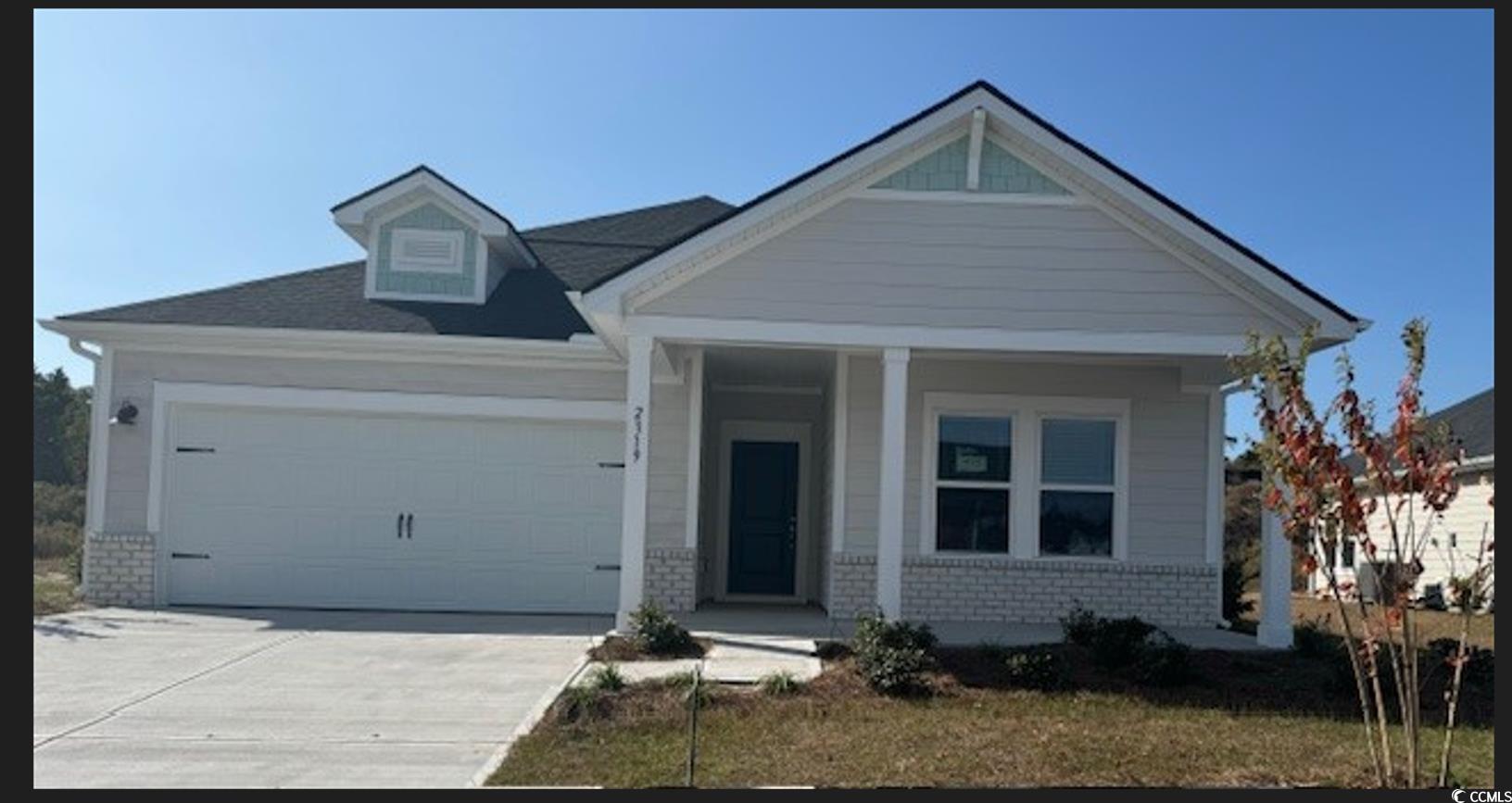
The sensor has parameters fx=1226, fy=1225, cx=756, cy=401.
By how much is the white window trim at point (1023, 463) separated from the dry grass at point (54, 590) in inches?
347

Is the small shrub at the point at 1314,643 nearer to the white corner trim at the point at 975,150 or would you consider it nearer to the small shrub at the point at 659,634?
the white corner trim at the point at 975,150

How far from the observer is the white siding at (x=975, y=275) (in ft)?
38.8

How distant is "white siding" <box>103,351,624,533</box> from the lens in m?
14.2

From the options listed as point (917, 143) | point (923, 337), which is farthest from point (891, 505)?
point (917, 143)

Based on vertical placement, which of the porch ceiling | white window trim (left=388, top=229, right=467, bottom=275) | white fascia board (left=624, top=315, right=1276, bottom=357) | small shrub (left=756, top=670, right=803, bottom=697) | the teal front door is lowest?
small shrub (left=756, top=670, right=803, bottom=697)

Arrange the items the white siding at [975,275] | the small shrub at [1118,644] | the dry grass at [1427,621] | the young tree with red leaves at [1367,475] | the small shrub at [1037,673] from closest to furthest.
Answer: the young tree with red leaves at [1367,475] < the small shrub at [1037,673] < the small shrub at [1118,644] < the white siding at [975,275] < the dry grass at [1427,621]

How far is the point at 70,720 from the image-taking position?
825 cm

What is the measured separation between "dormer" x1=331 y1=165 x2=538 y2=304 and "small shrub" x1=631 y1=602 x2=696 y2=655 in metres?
6.29

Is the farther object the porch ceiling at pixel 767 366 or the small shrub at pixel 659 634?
the porch ceiling at pixel 767 366

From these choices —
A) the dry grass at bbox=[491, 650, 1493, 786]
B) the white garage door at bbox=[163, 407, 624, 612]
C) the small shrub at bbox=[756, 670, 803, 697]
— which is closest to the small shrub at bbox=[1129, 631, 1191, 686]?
the dry grass at bbox=[491, 650, 1493, 786]

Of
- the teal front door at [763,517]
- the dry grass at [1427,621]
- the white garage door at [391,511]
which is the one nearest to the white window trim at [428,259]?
the white garage door at [391,511]

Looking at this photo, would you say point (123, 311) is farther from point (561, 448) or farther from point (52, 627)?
point (561, 448)

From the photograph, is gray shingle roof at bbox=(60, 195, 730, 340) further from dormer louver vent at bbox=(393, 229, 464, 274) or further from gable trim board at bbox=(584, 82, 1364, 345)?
gable trim board at bbox=(584, 82, 1364, 345)

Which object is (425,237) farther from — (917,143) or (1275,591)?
(1275,591)
